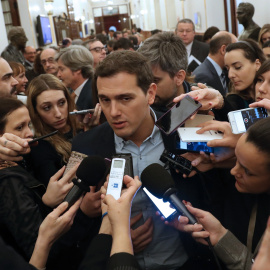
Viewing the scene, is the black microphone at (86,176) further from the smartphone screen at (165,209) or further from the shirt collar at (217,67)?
the shirt collar at (217,67)

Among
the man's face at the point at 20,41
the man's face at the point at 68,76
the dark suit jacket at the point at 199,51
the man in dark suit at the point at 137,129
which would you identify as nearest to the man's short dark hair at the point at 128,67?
the man in dark suit at the point at 137,129

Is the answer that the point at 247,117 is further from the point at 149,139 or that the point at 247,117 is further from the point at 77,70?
the point at 77,70

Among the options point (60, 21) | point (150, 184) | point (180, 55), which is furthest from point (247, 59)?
point (60, 21)

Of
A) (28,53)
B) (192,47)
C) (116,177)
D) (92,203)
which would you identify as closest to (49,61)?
(28,53)

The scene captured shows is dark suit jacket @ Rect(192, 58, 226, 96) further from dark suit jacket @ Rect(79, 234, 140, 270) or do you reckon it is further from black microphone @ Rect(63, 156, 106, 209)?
dark suit jacket @ Rect(79, 234, 140, 270)

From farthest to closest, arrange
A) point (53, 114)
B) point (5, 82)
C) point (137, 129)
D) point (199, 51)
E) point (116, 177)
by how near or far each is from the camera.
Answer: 1. point (199, 51)
2. point (5, 82)
3. point (53, 114)
4. point (137, 129)
5. point (116, 177)

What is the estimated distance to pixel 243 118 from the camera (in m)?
1.46

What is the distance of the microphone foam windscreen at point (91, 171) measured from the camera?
139 centimetres

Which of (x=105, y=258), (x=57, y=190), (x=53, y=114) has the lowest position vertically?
(x=105, y=258)

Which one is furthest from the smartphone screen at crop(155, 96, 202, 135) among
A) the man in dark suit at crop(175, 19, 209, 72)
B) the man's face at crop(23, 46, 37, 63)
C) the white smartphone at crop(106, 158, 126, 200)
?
the man's face at crop(23, 46, 37, 63)

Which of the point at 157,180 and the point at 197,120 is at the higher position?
the point at 197,120

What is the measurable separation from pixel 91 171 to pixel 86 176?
0.03 metres

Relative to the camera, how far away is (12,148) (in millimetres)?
1591

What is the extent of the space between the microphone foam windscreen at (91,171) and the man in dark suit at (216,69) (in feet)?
8.02
